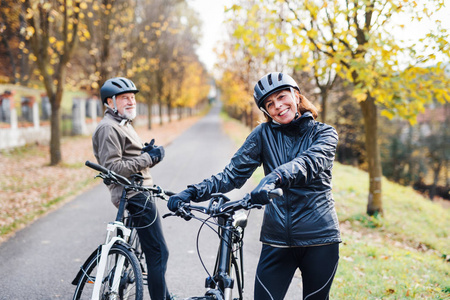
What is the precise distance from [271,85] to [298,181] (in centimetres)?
68

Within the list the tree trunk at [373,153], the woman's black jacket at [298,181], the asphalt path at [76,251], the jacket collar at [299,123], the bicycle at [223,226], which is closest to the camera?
the bicycle at [223,226]

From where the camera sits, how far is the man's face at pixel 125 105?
3314 mm

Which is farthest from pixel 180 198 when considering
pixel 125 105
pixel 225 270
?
pixel 125 105

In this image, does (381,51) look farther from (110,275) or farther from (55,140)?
(55,140)

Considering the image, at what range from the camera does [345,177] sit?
13.5 m

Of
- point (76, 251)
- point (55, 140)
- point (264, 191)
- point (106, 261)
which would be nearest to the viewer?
point (264, 191)

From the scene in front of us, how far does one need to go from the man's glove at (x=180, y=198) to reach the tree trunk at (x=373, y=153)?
21.8 ft

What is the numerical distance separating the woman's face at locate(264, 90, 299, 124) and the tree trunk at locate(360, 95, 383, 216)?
6226mm

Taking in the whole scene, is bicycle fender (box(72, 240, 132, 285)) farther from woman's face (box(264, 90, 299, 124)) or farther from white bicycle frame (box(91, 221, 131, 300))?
woman's face (box(264, 90, 299, 124))

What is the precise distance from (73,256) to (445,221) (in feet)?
33.8

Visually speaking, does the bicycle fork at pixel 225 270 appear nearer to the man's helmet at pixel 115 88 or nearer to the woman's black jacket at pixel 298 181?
the woman's black jacket at pixel 298 181

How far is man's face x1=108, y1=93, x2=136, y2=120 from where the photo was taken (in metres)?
3.31

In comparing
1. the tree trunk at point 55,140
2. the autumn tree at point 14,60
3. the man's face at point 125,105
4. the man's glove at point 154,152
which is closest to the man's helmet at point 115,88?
the man's face at point 125,105

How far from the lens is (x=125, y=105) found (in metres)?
3.34
